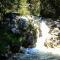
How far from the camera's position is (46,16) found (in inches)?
928

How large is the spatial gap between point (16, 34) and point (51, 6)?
25.3 feet

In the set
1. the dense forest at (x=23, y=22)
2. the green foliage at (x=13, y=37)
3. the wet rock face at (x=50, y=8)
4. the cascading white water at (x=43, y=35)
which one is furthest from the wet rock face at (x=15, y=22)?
the wet rock face at (x=50, y=8)

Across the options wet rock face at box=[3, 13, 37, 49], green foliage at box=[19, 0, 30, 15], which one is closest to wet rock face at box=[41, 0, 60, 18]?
green foliage at box=[19, 0, 30, 15]

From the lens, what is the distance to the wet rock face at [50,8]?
2370 centimetres

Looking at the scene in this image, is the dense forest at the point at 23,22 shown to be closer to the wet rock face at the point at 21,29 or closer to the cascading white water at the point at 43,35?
the wet rock face at the point at 21,29

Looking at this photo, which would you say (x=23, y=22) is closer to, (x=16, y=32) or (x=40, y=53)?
(x=16, y=32)

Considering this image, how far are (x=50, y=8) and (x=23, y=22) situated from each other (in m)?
5.94

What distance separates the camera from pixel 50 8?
78.6ft

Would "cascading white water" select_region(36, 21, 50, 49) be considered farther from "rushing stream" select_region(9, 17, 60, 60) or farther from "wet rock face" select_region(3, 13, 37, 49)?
"wet rock face" select_region(3, 13, 37, 49)

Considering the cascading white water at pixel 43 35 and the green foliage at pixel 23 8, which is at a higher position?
the green foliage at pixel 23 8

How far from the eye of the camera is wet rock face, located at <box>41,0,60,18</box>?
23.7 meters

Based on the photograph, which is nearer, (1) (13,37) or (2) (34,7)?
(1) (13,37)

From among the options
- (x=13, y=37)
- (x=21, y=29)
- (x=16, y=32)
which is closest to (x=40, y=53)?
(x=13, y=37)

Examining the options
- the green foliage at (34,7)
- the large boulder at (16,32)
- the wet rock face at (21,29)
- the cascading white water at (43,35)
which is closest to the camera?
the large boulder at (16,32)
